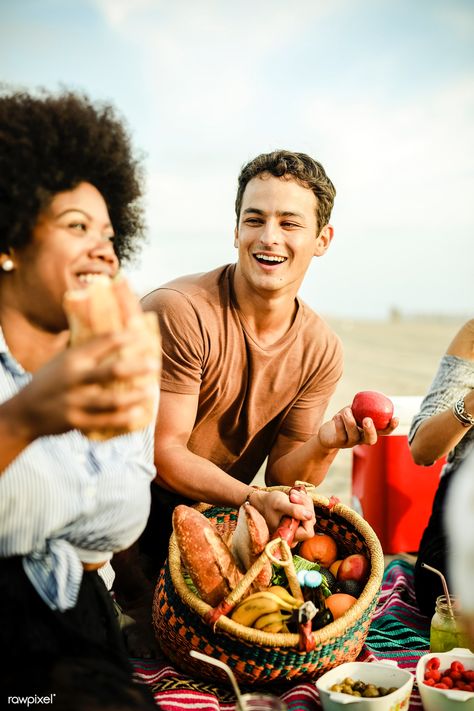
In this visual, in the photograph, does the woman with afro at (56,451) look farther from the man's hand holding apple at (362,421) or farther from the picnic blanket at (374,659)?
the man's hand holding apple at (362,421)

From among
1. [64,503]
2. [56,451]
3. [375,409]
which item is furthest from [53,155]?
[375,409]

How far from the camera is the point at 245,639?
237cm

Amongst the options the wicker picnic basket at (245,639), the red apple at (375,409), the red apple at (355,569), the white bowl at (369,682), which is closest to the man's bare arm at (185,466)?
the wicker picnic basket at (245,639)

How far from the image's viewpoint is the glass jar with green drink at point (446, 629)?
2.88m

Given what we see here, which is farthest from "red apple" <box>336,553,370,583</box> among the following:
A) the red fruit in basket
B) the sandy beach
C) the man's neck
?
the sandy beach

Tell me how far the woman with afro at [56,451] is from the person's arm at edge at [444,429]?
69.5 inches

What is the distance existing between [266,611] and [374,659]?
2.40ft

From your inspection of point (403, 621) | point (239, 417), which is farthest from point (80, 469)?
point (403, 621)

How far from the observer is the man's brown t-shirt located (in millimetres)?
3445

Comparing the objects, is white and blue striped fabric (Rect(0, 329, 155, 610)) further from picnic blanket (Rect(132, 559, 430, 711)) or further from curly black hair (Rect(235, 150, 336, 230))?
curly black hair (Rect(235, 150, 336, 230))

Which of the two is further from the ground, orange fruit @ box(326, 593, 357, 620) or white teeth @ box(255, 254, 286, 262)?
white teeth @ box(255, 254, 286, 262)

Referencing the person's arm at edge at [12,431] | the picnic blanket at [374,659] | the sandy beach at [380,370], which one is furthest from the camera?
the sandy beach at [380,370]

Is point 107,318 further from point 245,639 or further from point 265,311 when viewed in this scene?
point 265,311

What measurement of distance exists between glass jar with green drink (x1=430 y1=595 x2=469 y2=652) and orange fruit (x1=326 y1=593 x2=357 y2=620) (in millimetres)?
482
